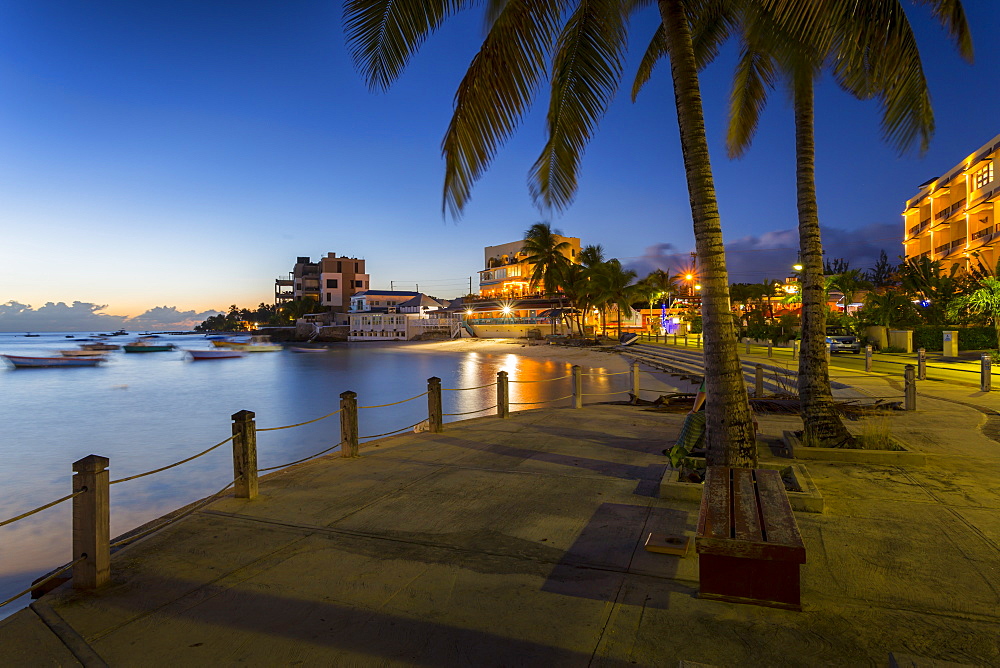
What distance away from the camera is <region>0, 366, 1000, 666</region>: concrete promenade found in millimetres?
3072

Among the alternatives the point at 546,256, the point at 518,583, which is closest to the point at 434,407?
the point at 518,583

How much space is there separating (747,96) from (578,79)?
468 centimetres

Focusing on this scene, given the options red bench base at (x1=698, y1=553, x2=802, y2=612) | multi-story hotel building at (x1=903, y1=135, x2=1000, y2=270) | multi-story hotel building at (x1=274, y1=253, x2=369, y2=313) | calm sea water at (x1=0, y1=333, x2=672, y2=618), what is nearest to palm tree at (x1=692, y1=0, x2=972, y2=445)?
red bench base at (x1=698, y1=553, x2=802, y2=612)

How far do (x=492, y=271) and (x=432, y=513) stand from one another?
294 feet

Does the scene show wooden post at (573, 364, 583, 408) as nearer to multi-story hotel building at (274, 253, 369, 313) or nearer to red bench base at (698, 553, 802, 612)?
red bench base at (698, 553, 802, 612)

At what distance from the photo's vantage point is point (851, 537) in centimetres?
447

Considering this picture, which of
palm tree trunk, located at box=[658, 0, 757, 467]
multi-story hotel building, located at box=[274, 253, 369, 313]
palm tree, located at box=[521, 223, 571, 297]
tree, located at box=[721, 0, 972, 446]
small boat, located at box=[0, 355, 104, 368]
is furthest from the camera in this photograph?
multi-story hotel building, located at box=[274, 253, 369, 313]

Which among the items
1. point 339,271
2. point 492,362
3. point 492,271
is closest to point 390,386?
point 492,362

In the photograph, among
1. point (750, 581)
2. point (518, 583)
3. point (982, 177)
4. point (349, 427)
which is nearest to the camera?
point (750, 581)

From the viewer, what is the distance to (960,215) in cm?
4038


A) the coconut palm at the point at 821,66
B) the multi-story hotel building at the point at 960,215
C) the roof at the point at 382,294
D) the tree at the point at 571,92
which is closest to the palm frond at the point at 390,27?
the tree at the point at 571,92

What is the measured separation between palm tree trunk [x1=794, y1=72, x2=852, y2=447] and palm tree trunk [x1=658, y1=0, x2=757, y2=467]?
2268 millimetres

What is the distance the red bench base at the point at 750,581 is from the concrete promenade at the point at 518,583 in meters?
0.11

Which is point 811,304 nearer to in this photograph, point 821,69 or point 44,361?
point 821,69
